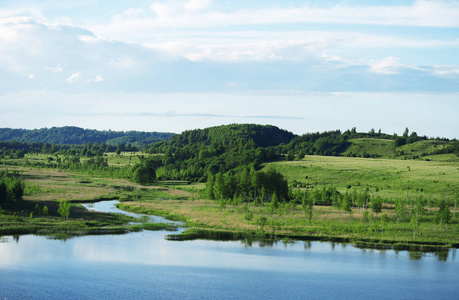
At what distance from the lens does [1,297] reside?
172 feet

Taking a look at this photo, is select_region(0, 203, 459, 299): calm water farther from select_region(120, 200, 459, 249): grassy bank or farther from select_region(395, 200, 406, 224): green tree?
select_region(395, 200, 406, 224): green tree

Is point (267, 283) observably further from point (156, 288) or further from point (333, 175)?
point (333, 175)

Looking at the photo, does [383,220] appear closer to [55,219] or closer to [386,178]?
[55,219]

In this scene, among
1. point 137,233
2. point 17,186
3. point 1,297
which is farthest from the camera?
point 17,186

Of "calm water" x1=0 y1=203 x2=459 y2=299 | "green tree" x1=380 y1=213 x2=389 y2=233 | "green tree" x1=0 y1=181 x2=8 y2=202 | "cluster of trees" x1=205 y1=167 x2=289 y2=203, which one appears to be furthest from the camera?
"cluster of trees" x1=205 y1=167 x2=289 y2=203

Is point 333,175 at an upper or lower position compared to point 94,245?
upper

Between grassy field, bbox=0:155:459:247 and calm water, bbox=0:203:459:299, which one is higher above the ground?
grassy field, bbox=0:155:459:247

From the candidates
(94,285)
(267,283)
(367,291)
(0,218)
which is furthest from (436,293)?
(0,218)

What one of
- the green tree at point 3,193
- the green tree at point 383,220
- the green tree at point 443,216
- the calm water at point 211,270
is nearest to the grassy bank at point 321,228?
the green tree at point 383,220

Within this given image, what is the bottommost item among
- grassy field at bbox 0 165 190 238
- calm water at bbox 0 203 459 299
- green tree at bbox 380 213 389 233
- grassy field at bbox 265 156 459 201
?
calm water at bbox 0 203 459 299

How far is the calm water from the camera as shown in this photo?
2263 inches

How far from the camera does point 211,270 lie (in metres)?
66.8

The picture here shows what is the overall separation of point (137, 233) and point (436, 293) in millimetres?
54225

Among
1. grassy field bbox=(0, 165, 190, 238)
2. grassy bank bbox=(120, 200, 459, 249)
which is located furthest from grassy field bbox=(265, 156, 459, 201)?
grassy field bbox=(0, 165, 190, 238)
